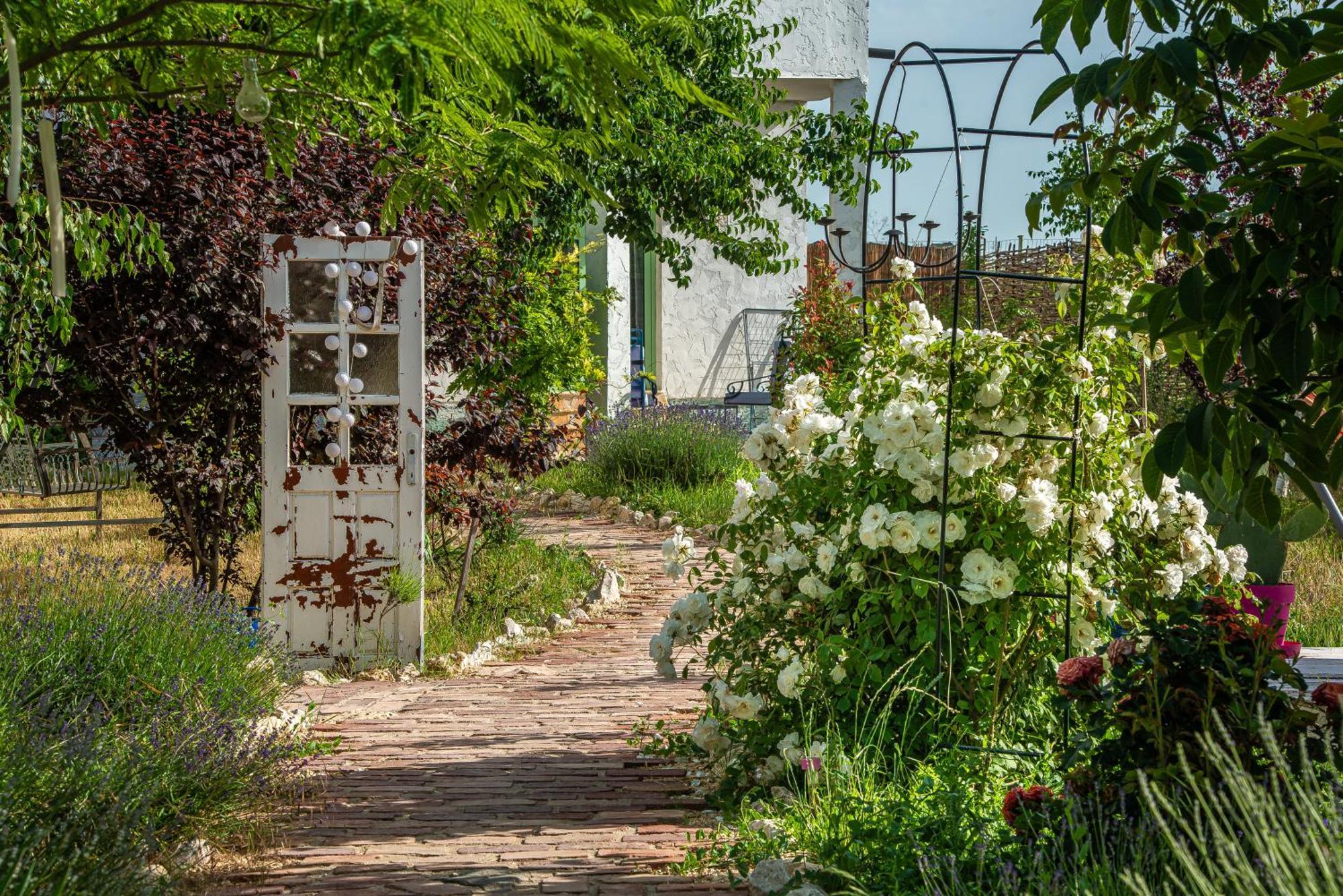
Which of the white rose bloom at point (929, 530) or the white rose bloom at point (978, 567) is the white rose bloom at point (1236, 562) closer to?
the white rose bloom at point (978, 567)

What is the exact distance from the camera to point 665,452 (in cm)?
1167

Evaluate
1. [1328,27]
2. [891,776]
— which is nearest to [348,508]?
[891,776]

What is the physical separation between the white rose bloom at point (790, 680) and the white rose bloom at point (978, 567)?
60 cm

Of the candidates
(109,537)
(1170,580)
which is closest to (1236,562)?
(1170,580)

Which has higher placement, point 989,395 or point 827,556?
point 989,395

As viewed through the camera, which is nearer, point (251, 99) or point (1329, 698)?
point (1329, 698)

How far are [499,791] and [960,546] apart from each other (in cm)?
177

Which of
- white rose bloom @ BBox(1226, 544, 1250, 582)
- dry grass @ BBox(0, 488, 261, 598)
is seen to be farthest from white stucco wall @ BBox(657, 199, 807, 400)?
white rose bloom @ BBox(1226, 544, 1250, 582)

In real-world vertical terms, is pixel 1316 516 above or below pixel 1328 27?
below

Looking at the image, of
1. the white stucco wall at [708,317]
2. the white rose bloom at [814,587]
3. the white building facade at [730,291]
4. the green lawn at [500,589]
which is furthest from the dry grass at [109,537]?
the white stucco wall at [708,317]

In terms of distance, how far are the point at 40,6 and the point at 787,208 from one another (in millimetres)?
13689

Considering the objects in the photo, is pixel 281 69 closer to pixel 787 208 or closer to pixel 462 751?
pixel 462 751

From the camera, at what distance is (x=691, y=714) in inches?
199

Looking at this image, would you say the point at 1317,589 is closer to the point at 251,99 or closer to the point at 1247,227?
the point at 1247,227
